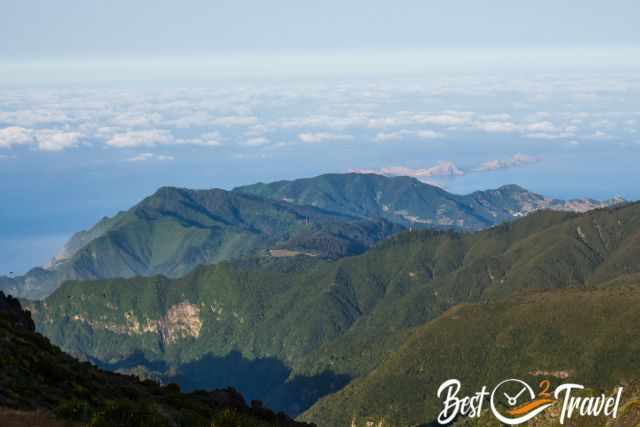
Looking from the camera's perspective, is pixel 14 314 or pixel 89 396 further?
pixel 14 314

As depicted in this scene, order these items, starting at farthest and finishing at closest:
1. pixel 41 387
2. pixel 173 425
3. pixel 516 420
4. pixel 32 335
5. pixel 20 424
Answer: pixel 516 420
pixel 32 335
pixel 41 387
pixel 173 425
pixel 20 424

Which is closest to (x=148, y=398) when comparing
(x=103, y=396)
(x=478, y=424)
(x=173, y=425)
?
(x=103, y=396)

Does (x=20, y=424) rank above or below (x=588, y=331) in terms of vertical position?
above

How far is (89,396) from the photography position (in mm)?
61656

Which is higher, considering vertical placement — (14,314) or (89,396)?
(89,396)

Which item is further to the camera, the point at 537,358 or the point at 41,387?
the point at 537,358

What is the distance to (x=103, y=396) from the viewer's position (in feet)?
214

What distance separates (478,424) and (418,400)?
246 feet

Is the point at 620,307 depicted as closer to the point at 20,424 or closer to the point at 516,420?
the point at 516,420

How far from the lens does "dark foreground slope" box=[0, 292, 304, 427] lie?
49094 millimetres

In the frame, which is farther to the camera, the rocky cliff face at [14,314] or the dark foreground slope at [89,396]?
the rocky cliff face at [14,314]

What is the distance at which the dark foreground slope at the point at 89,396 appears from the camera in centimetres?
4909

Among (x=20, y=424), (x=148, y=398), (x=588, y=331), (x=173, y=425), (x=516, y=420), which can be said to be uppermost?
(x=20, y=424)

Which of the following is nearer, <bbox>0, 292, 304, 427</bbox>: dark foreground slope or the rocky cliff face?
<bbox>0, 292, 304, 427</bbox>: dark foreground slope
